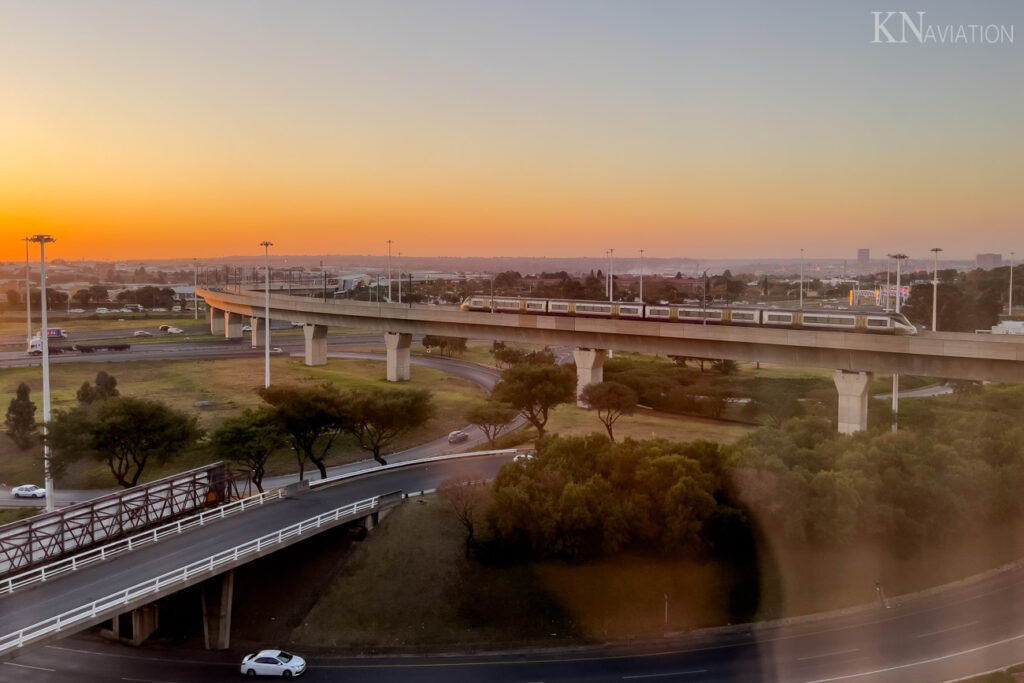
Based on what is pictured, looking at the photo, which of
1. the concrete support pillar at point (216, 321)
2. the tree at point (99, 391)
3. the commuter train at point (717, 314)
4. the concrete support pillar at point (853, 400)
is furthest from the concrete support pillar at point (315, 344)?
the concrete support pillar at point (853, 400)

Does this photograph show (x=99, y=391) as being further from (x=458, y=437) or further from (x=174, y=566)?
(x=174, y=566)

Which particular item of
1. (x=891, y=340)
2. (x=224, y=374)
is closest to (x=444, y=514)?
(x=891, y=340)

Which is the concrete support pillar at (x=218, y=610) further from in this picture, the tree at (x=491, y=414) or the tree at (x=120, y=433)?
the tree at (x=491, y=414)

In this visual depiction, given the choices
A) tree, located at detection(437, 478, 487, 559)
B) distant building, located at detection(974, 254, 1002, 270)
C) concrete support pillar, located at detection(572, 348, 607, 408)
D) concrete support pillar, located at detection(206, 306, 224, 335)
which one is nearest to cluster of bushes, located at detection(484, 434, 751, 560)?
tree, located at detection(437, 478, 487, 559)

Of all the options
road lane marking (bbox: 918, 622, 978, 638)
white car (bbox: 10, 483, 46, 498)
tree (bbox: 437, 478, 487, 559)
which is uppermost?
tree (bbox: 437, 478, 487, 559)

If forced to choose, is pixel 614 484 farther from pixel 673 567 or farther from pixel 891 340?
pixel 891 340

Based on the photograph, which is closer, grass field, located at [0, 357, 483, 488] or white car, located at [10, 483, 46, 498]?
white car, located at [10, 483, 46, 498]

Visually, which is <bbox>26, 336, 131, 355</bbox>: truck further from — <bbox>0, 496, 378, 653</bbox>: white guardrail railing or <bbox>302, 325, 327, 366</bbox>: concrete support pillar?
<bbox>0, 496, 378, 653</bbox>: white guardrail railing

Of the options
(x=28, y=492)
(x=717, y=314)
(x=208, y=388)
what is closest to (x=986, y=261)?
(x=717, y=314)
